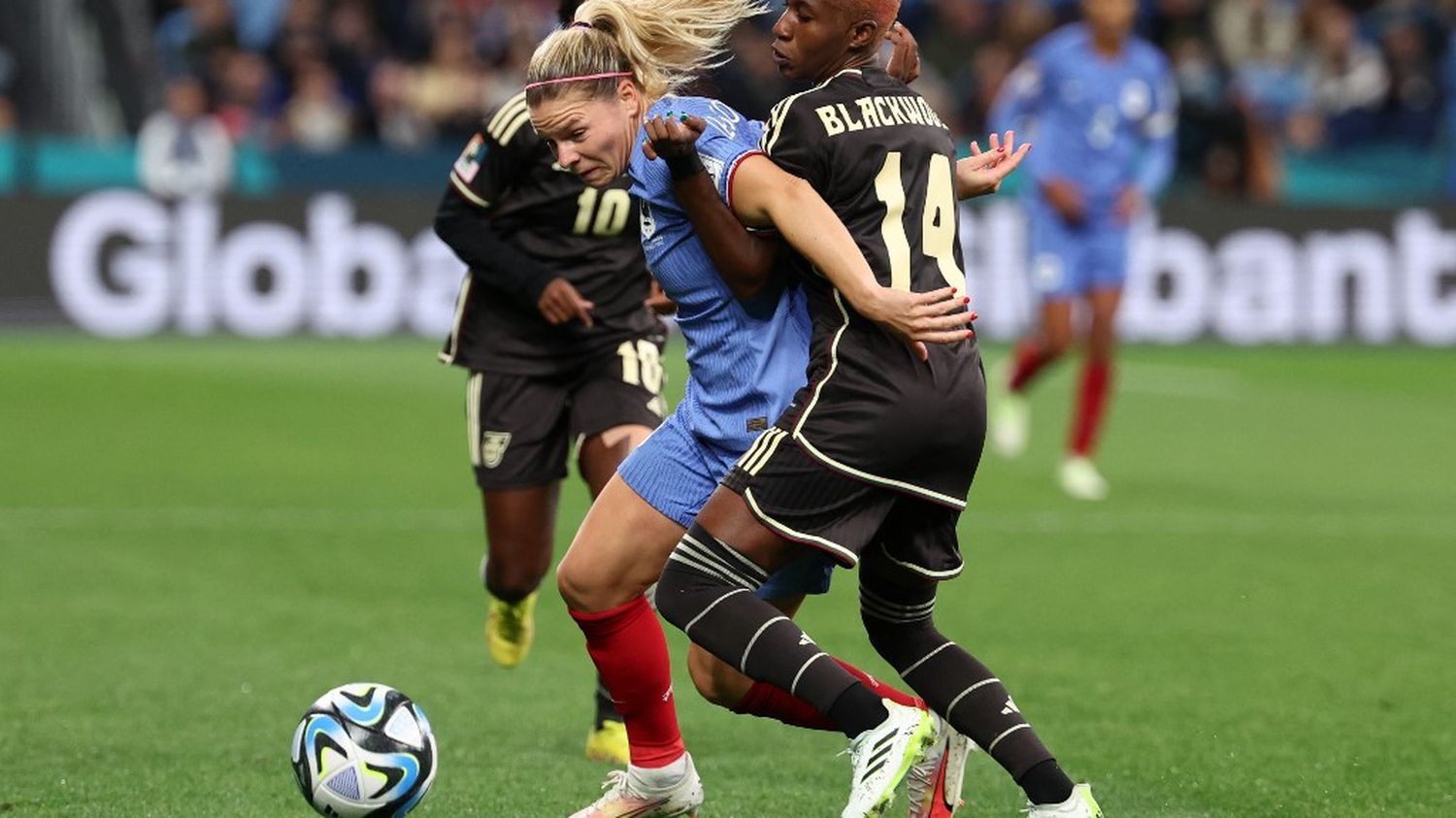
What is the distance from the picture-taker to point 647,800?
521cm

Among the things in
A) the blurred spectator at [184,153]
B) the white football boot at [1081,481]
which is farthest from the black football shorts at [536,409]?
the blurred spectator at [184,153]

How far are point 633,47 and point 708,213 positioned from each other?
0.60m

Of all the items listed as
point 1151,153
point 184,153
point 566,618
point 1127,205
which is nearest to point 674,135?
point 566,618

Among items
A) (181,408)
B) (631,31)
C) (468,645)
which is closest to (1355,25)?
(181,408)

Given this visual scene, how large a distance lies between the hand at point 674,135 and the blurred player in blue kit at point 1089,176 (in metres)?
7.76

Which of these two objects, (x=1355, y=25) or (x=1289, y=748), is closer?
(x=1289, y=748)

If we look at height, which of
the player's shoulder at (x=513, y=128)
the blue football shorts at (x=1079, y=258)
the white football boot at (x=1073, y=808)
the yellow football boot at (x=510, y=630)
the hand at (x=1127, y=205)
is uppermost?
the player's shoulder at (x=513, y=128)

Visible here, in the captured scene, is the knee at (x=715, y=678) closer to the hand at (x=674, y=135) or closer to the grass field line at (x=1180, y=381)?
the hand at (x=674, y=135)

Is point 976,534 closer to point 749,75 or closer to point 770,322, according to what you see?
point 770,322

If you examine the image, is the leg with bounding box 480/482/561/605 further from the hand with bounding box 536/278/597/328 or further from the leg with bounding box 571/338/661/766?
the hand with bounding box 536/278/597/328

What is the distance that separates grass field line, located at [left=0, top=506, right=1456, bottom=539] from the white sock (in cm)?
562

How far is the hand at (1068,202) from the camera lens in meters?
12.5

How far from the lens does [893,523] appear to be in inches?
193

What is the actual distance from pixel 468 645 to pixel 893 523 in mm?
3309
